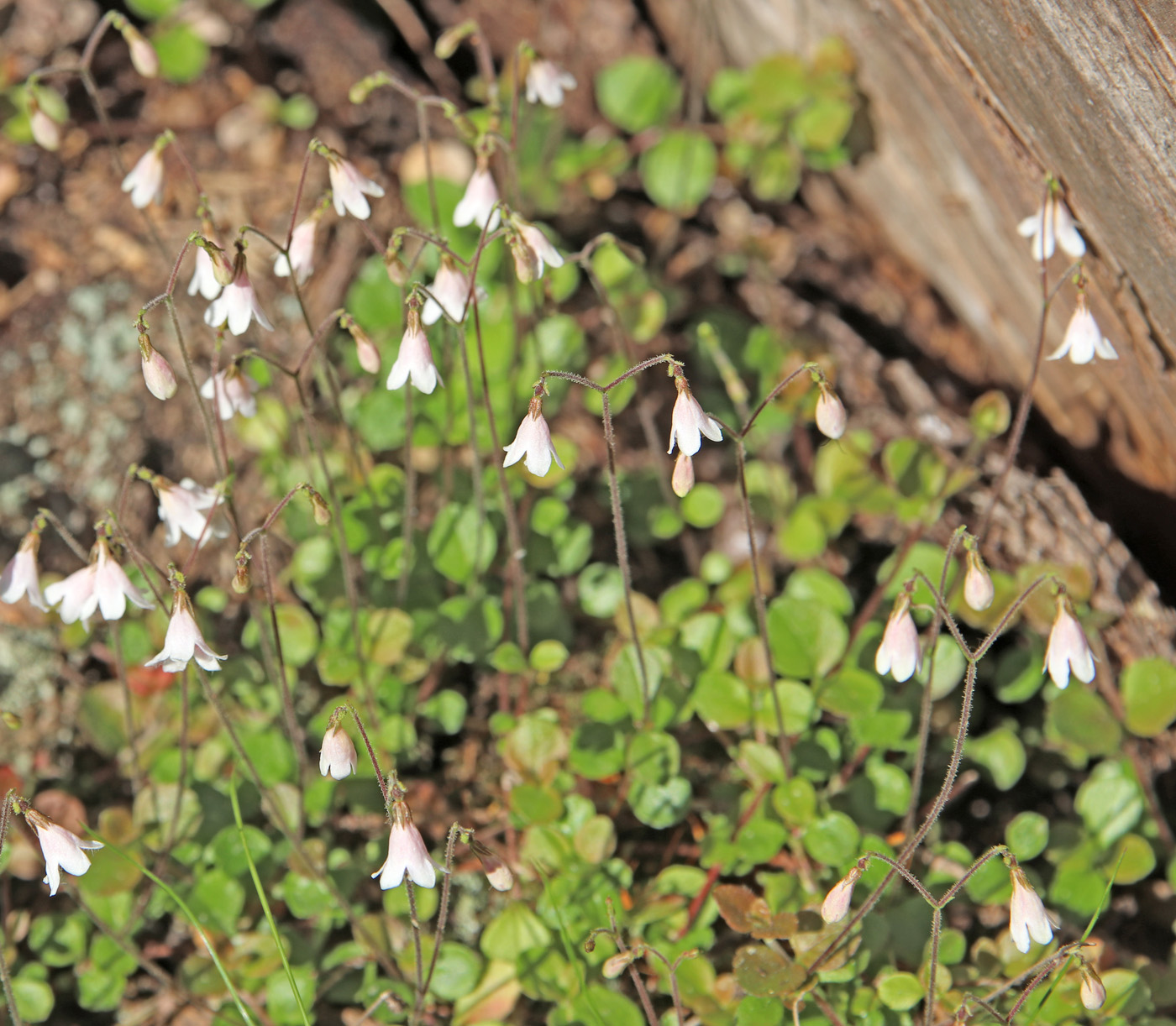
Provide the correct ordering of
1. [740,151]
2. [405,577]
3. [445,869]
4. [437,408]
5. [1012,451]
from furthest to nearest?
[740,151] < [437,408] < [405,577] < [1012,451] < [445,869]

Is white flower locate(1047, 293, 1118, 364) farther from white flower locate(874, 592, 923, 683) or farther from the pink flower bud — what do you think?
the pink flower bud

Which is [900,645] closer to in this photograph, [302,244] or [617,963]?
[617,963]

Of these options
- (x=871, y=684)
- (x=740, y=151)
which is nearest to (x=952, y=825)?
(x=871, y=684)

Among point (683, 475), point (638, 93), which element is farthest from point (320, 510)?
point (638, 93)

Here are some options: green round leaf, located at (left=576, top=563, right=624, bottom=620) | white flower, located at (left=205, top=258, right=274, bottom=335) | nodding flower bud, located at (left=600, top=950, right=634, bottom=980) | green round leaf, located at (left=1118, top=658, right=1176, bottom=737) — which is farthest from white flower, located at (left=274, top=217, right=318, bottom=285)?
green round leaf, located at (left=1118, top=658, right=1176, bottom=737)

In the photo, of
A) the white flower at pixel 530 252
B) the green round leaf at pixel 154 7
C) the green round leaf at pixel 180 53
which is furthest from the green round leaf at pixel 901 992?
the green round leaf at pixel 154 7

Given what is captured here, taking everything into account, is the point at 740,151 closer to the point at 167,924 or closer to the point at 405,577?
the point at 405,577

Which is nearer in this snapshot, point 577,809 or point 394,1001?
point 394,1001
